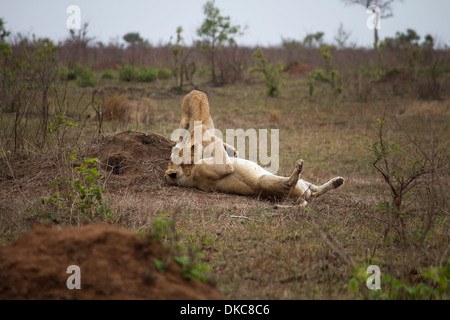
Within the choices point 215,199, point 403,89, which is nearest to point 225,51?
point 403,89

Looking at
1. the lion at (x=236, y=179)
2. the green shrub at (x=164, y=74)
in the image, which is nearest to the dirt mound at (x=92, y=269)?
the lion at (x=236, y=179)

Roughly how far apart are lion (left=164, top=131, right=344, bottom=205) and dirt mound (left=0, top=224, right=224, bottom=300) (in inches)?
117

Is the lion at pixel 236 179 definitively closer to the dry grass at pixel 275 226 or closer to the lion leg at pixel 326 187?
the lion leg at pixel 326 187

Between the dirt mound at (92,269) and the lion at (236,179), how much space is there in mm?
2974

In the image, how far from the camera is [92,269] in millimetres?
3312

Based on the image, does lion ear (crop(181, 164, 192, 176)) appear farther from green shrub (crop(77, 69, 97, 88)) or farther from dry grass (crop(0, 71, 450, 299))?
green shrub (crop(77, 69, 97, 88))

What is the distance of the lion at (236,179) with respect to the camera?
638 cm

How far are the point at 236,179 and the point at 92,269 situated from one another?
11.6 feet

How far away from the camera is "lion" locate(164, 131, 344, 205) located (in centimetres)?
638

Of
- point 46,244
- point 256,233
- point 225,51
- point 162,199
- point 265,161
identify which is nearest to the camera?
point 46,244

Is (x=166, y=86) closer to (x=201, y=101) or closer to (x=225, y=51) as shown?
(x=225, y=51)

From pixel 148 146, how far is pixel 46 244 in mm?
4409

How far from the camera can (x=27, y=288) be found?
10.7 feet

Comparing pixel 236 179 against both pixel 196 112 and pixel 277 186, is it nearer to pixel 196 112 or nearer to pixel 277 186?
pixel 277 186
